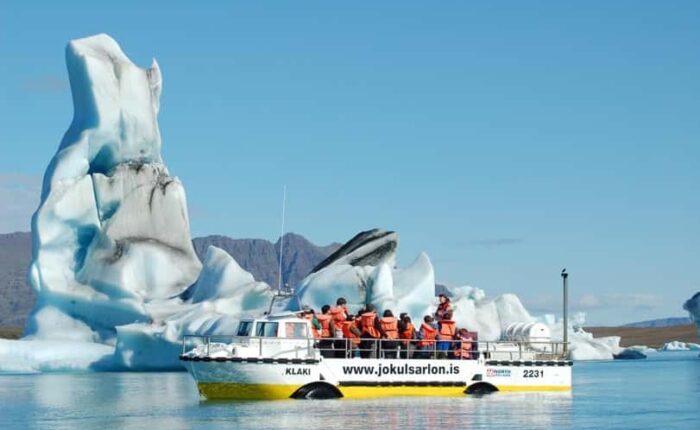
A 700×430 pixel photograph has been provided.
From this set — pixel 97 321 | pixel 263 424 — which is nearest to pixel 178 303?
pixel 97 321

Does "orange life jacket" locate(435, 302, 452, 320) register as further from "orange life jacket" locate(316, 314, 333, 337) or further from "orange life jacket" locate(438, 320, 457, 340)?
"orange life jacket" locate(316, 314, 333, 337)

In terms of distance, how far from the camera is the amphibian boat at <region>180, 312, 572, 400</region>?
1203 inches

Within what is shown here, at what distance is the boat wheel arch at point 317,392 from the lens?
1220 inches

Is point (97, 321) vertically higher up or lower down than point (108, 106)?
lower down

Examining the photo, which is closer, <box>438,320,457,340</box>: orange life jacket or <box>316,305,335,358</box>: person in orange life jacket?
<box>316,305,335,358</box>: person in orange life jacket

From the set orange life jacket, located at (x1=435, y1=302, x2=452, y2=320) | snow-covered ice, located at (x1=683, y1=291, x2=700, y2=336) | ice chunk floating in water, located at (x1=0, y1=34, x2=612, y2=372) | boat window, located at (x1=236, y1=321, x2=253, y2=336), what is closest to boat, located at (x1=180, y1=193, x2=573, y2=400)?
boat window, located at (x1=236, y1=321, x2=253, y2=336)

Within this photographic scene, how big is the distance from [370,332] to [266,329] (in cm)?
266

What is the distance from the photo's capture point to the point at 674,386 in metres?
46.1

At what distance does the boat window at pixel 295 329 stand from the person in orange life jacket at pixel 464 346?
4283mm

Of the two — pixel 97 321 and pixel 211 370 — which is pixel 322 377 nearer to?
pixel 211 370

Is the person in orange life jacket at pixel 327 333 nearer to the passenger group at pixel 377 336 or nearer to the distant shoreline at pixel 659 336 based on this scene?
the passenger group at pixel 377 336

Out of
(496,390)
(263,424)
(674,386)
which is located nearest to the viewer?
(263,424)

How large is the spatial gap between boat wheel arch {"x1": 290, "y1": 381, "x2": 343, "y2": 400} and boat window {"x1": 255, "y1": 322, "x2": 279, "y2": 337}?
1.52 metres

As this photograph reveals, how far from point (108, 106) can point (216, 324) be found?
14.8 m
